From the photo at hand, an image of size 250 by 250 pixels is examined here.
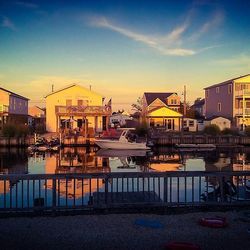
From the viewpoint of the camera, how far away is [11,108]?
231 feet

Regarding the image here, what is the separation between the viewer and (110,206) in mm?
11312

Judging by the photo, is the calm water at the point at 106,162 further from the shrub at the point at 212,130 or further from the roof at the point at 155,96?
the roof at the point at 155,96

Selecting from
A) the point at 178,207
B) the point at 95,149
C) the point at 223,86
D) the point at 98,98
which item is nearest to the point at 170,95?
the point at 223,86

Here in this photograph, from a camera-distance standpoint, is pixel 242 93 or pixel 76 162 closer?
pixel 76 162

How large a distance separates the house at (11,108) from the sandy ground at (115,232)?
49.3 m

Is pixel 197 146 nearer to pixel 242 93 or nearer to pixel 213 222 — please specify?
pixel 242 93

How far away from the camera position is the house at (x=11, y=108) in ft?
214

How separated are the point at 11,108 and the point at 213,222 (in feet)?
212

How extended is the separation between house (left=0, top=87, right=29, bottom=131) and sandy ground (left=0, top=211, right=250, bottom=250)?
49294 mm

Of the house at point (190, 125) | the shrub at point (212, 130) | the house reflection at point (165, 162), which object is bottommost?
the house reflection at point (165, 162)

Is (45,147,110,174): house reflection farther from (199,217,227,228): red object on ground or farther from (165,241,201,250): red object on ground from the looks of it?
(165,241,201,250): red object on ground

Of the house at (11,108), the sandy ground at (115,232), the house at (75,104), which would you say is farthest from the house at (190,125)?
the sandy ground at (115,232)

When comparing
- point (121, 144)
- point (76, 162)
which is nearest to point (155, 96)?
point (121, 144)

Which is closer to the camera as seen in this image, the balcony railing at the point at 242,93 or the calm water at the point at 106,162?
the calm water at the point at 106,162
